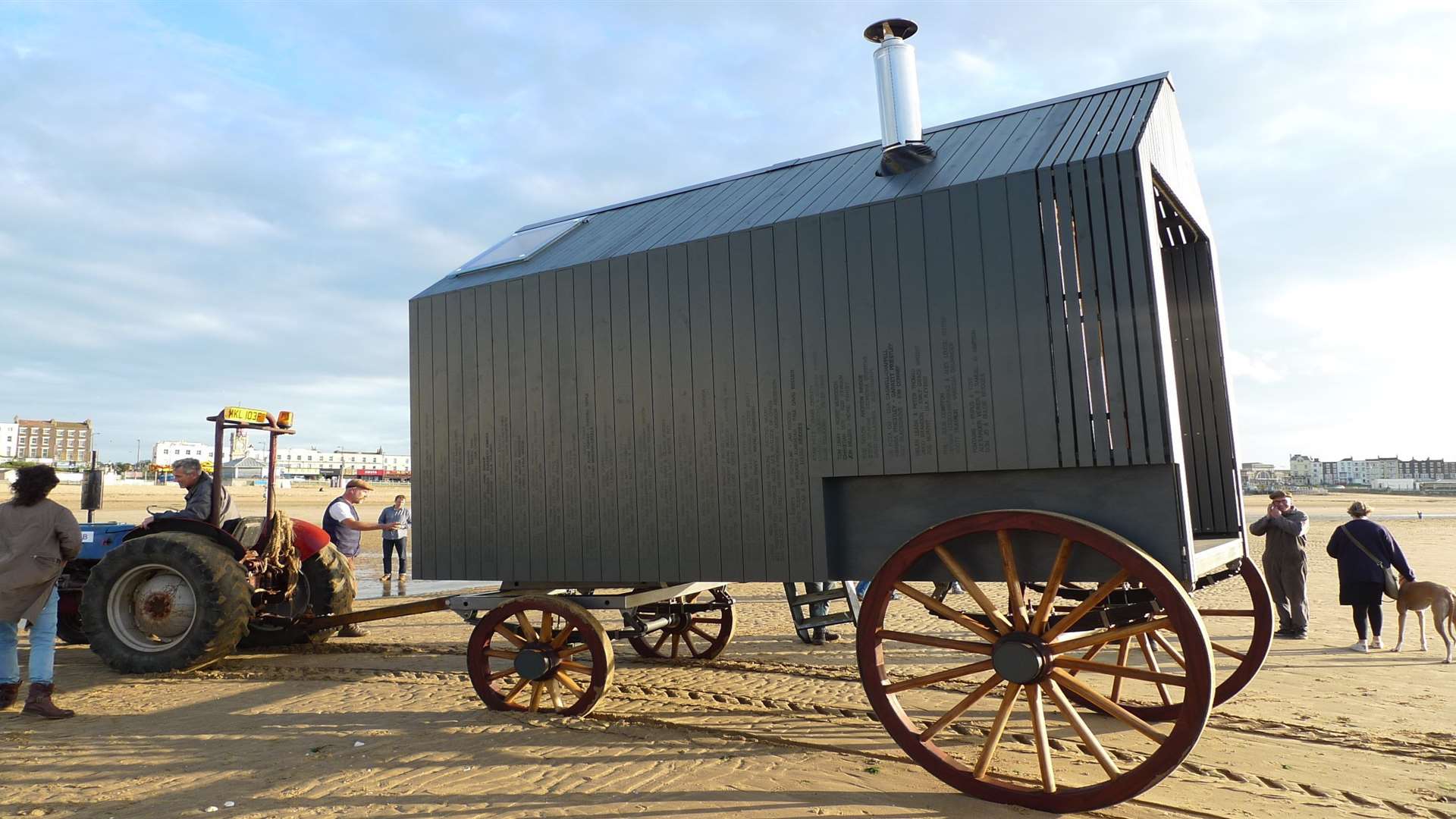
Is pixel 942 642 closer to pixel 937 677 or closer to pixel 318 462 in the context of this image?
pixel 937 677

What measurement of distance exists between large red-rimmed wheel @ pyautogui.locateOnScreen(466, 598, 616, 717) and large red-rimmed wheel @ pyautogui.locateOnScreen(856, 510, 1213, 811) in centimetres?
→ 223

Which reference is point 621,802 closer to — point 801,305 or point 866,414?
point 866,414

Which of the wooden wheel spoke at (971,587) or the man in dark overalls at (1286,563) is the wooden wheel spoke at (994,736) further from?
the man in dark overalls at (1286,563)

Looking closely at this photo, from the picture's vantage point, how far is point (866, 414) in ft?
17.6

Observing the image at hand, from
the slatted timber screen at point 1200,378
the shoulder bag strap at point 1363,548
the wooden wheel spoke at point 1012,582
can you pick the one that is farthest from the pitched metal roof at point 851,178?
the shoulder bag strap at point 1363,548

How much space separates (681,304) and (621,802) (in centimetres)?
336

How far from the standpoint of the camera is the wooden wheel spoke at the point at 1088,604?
4.28 meters

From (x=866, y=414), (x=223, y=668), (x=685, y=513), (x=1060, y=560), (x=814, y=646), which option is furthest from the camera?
(x=814, y=646)

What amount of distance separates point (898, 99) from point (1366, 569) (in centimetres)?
744

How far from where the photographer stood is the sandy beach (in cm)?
444

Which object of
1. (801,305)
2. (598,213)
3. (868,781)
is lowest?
(868,781)

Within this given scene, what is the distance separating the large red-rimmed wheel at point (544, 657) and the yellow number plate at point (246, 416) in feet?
12.6

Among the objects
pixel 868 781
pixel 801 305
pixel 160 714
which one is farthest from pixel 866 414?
pixel 160 714

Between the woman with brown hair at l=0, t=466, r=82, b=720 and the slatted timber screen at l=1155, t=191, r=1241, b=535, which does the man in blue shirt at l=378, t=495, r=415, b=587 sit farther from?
the slatted timber screen at l=1155, t=191, r=1241, b=535
